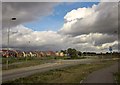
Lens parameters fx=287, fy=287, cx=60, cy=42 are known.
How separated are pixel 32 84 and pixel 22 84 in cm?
78

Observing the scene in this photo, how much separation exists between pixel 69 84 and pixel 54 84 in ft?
3.67

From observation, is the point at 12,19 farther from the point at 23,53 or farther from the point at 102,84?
the point at 23,53

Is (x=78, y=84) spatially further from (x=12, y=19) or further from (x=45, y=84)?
(x=12, y=19)

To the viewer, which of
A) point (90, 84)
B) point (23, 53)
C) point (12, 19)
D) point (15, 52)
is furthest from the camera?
point (23, 53)

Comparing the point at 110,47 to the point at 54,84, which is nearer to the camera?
the point at 54,84

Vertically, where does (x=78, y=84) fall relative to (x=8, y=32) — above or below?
below

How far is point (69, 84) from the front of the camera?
2136 cm

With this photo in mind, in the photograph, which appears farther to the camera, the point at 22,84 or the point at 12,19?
the point at 12,19

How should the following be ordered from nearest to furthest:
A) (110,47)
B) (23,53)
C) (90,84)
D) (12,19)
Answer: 1. (90,84)
2. (12,19)
3. (110,47)
4. (23,53)

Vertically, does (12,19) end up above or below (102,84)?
above

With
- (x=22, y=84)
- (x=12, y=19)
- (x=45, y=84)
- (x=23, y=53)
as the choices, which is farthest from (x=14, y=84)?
(x=23, y=53)

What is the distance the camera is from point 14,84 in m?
21.5

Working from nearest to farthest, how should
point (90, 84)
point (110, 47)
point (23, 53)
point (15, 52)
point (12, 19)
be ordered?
1. point (90, 84)
2. point (12, 19)
3. point (110, 47)
4. point (15, 52)
5. point (23, 53)

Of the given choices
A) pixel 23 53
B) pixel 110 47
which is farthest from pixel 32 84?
pixel 23 53
